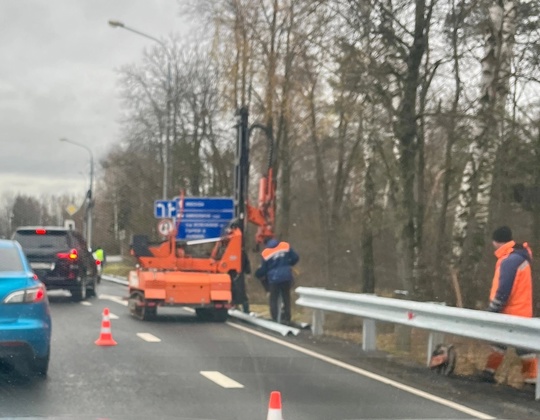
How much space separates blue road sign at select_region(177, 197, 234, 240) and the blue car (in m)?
16.5

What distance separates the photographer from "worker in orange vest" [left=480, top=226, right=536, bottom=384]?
33.1ft

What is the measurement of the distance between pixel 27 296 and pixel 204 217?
17.2 metres

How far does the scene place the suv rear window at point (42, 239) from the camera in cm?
2225

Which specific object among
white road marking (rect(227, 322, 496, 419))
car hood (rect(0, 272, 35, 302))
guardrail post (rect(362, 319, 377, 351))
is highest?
car hood (rect(0, 272, 35, 302))

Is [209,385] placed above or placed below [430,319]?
below

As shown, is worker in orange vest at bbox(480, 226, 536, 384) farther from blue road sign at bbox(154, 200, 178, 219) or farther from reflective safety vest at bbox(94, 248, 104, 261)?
blue road sign at bbox(154, 200, 178, 219)

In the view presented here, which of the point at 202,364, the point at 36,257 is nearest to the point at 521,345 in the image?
the point at 202,364

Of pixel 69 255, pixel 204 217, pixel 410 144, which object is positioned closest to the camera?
pixel 410 144

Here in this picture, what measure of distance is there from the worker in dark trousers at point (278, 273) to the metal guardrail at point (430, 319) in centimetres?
164

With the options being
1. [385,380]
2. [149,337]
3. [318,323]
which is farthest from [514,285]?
[149,337]

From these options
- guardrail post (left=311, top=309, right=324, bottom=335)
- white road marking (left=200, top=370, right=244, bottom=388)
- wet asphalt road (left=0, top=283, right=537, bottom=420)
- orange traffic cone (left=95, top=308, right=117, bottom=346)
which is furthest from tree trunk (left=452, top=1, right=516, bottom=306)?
white road marking (left=200, top=370, right=244, bottom=388)

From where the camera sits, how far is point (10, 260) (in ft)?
33.3

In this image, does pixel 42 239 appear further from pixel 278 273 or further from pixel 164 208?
pixel 164 208

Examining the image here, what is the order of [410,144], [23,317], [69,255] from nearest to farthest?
→ [23,317], [410,144], [69,255]
